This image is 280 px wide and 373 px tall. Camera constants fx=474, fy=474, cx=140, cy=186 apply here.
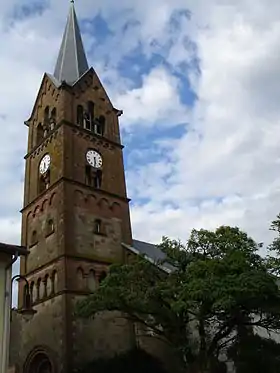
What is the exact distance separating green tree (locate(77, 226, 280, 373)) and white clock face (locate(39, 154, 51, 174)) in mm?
13537

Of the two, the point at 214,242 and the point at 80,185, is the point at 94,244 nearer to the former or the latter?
the point at 80,185

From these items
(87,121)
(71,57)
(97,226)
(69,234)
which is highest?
(71,57)

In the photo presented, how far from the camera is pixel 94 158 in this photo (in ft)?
117

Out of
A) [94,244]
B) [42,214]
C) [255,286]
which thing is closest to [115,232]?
[94,244]

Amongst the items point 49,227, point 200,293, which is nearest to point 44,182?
point 49,227

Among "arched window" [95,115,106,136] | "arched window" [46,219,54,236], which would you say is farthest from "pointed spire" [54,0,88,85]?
"arched window" [46,219,54,236]

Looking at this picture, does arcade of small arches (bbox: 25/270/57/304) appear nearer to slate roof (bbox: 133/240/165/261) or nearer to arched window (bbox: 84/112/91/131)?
slate roof (bbox: 133/240/165/261)

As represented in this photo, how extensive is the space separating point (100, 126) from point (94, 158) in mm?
3950

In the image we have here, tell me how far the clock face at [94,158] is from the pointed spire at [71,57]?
7067 mm

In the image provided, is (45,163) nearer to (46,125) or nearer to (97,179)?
(46,125)

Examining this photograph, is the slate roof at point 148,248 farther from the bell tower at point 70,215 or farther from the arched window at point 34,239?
the arched window at point 34,239

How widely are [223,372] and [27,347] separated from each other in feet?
39.9

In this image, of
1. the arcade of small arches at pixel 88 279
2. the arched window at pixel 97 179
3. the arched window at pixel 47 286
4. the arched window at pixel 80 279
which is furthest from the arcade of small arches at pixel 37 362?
the arched window at pixel 97 179

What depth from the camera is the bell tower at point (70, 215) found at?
92.7 ft
